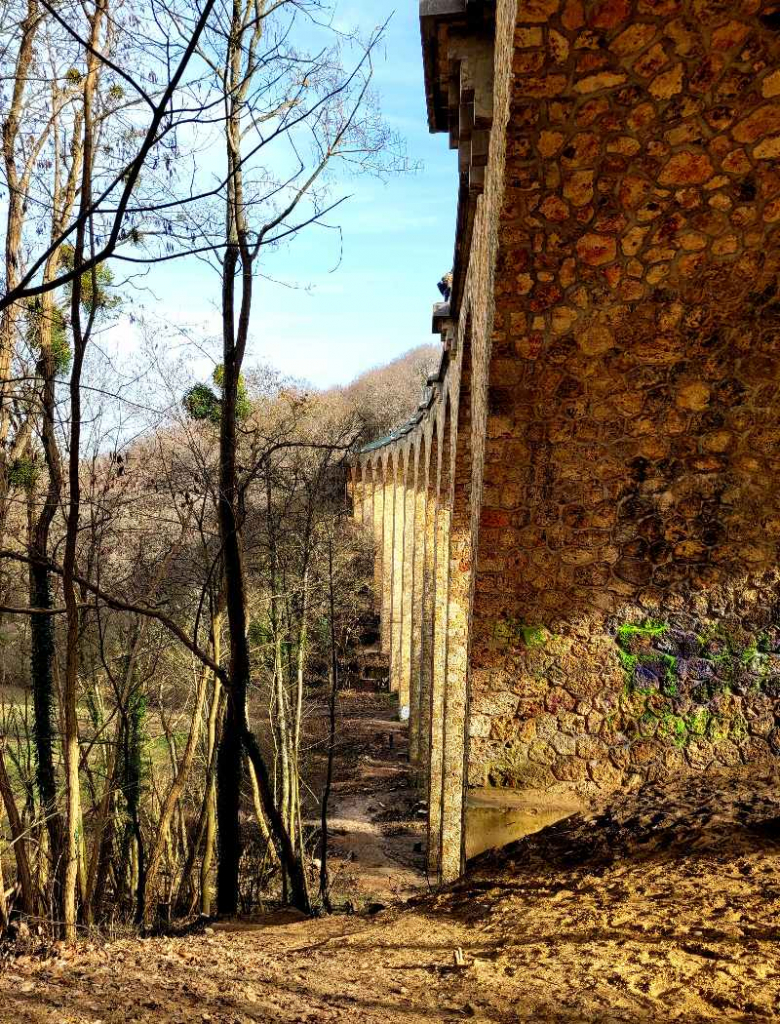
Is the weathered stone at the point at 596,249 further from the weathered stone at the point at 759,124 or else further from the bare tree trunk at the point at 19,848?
the bare tree trunk at the point at 19,848

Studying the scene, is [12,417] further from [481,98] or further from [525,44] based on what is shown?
[525,44]

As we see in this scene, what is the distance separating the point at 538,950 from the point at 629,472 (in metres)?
2.62

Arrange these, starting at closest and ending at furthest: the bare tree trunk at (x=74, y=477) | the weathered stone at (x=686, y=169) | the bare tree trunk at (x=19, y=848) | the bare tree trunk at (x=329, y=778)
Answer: the weathered stone at (x=686, y=169), the bare tree trunk at (x=74, y=477), the bare tree trunk at (x=19, y=848), the bare tree trunk at (x=329, y=778)

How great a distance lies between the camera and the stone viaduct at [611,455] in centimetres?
434

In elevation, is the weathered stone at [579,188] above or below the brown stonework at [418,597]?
above

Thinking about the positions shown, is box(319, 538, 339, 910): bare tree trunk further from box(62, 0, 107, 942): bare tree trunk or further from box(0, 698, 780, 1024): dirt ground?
box(0, 698, 780, 1024): dirt ground

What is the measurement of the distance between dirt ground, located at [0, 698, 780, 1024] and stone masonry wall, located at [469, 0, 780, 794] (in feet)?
1.58

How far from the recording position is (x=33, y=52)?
5551 millimetres

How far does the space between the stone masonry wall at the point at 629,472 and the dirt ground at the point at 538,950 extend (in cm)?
48

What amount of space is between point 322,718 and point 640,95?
60.0 feet

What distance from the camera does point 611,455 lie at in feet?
16.4

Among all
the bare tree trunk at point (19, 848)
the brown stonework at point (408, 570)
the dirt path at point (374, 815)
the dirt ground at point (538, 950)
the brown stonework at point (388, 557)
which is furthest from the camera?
the brown stonework at point (388, 557)

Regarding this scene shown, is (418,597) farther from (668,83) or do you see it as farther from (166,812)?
(668,83)

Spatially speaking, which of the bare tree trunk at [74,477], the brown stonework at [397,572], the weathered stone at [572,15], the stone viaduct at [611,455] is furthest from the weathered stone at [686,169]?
the brown stonework at [397,572]
